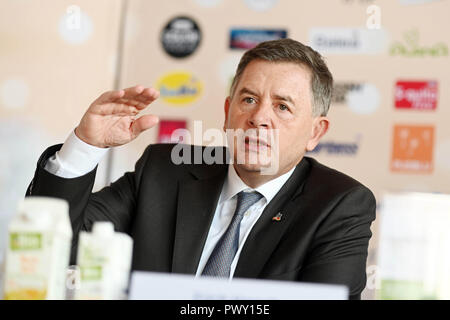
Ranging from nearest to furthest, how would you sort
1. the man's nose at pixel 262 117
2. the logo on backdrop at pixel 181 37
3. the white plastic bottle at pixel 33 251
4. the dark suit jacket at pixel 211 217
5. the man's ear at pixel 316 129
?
the white plastic bottle at pixel 33 251, the dark suit jacket at pixel 211 217, the man's nose at pixel 262 117, the man's ear at pixel 316 129, the logo on backdrop at pixel 181 37

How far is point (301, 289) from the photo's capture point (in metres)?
0.87

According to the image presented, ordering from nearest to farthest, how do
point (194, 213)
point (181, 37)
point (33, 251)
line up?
point (33, 251) < point (194, 213) < point (181, 37)

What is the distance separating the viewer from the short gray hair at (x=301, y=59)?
1914 mm

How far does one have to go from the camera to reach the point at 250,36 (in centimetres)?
383

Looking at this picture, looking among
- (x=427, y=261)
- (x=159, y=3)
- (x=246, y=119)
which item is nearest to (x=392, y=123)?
(x=159, y=3)

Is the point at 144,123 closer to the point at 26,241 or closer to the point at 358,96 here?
the point at 26,241

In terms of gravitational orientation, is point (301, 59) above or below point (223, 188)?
above

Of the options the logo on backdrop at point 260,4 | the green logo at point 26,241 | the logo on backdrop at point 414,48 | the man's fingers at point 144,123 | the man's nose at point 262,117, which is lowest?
the green logo at point 26,241

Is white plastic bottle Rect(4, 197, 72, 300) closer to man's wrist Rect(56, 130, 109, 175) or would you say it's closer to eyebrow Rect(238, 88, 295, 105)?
man's wrist Rect(56, 130, 109, 175)

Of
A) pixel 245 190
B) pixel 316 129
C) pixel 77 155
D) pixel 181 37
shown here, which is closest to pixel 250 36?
pixel 181 37

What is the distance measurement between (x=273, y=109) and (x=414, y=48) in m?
2.00

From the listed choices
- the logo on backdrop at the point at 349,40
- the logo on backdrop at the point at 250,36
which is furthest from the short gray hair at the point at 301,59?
the logo on backdrop at the point at 250,36

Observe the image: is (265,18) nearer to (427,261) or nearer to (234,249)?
(234,249)

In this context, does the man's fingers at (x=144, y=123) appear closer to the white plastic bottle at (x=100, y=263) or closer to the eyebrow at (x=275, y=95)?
the eyebrow at (x=275, y=95)
